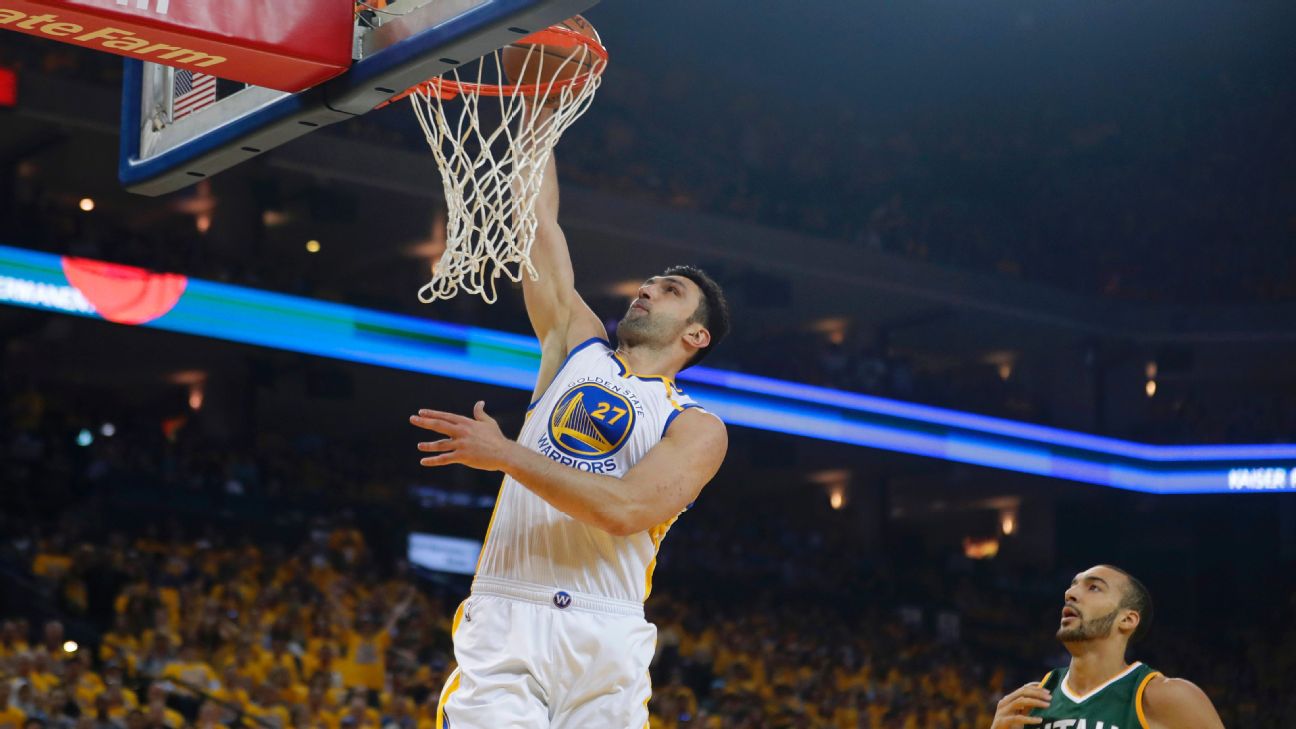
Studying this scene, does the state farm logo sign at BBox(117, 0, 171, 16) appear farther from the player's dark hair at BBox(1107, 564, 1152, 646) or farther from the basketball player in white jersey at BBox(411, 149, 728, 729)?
the player's dark hair at BBox(1107, 564, 1152, 646)

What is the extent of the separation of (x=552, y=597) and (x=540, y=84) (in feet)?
5.40

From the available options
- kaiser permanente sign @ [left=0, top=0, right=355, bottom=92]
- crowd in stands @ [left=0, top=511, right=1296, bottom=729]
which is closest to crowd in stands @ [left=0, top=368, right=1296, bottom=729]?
crowd in stands @ [left=0, top=511, right=1296, bottom=729]

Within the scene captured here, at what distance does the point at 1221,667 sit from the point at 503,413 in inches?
387

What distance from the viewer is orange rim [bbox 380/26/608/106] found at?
4.36m

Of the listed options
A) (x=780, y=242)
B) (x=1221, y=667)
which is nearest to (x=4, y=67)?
(x=780, y=242)

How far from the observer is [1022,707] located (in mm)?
4992

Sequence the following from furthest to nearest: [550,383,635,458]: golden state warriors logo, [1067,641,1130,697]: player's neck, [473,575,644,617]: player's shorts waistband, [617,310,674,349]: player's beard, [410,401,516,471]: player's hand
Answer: [1067,641,1130,697]: player's neck < [617,310,674,349]: player's beard < [550,383,635,458]: golden state warriors logo < [473,575,644,617]: player's shorts waistband < [410,401,516,471]: player's hand

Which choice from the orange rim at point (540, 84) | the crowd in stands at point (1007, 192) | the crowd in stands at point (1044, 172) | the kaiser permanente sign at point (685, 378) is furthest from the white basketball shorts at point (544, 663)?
the crowd in stands at point (1044, 172)

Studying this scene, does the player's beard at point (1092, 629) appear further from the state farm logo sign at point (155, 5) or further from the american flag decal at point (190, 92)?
the state farm logo sign at point (155, 5)

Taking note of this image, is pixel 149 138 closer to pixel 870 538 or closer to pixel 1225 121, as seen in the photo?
pixel 870 538

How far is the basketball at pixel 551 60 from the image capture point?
14.6 feet

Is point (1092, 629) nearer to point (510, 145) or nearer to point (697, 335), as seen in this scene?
point (697, 335)

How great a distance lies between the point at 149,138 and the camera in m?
4.37

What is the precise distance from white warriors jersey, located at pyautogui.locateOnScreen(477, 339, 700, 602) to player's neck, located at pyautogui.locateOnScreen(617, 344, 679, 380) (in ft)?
0.23
